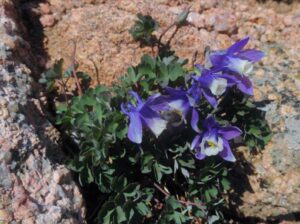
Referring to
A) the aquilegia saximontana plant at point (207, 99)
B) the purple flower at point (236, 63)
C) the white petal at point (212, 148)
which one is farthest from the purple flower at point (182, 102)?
the purple flower at point (236, 63)

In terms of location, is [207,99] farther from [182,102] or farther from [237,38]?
[237,38]

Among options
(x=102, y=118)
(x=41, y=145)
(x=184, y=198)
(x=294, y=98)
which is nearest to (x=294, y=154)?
(x=294, y=98)

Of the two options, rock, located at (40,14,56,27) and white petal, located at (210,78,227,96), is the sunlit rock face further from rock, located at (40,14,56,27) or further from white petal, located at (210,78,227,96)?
A: white petal, located at (210,78,227,96)

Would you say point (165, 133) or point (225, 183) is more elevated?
point (165, 133)

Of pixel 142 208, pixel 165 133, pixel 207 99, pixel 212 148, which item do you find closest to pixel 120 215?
pixel 142 208

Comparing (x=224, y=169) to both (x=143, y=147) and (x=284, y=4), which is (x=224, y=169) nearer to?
(x=143, y=147)

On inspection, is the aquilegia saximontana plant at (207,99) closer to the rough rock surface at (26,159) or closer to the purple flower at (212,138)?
the purple flower at (212,138)

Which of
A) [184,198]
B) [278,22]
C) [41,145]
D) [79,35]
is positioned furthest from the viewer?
[278,22]
